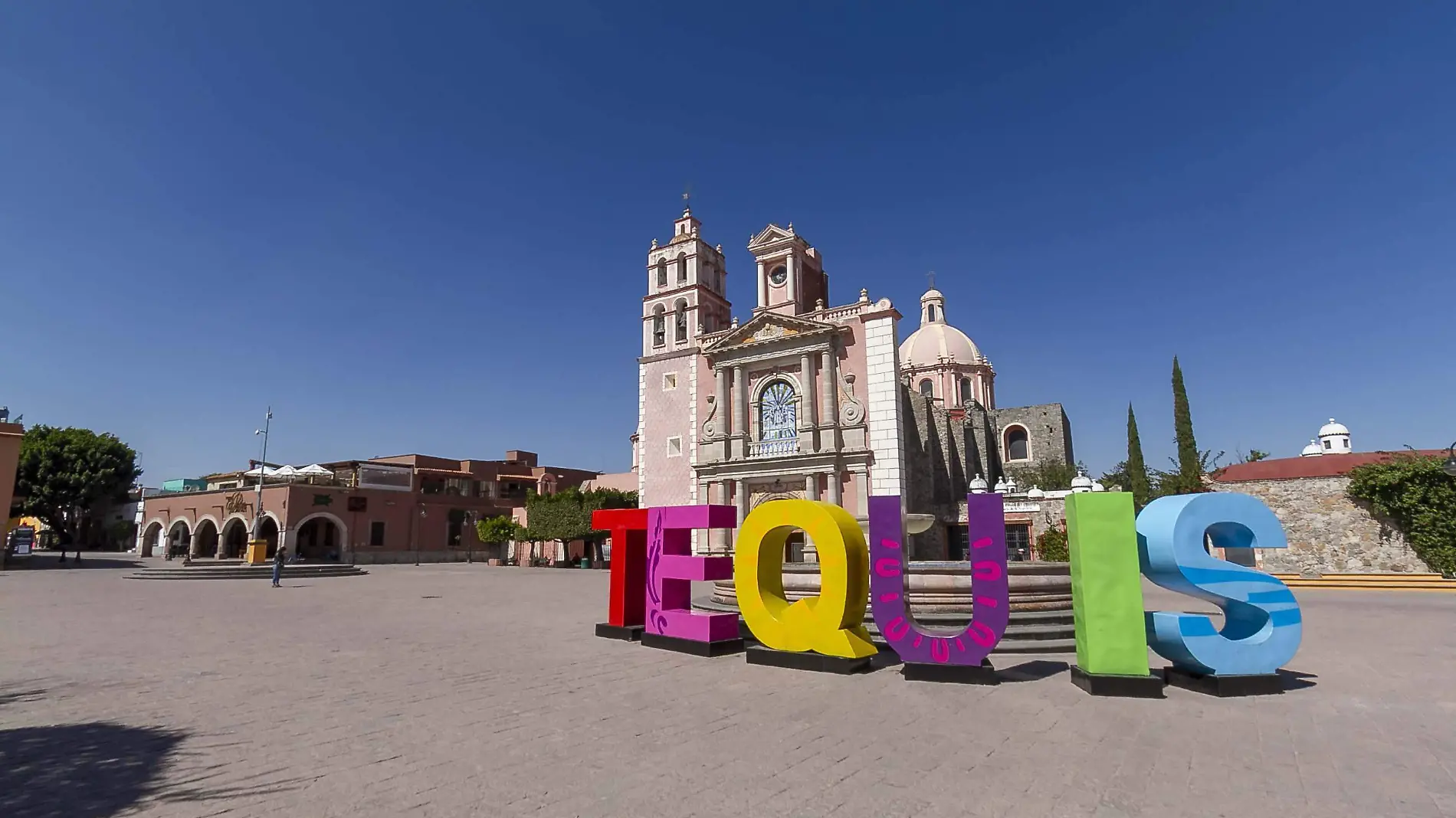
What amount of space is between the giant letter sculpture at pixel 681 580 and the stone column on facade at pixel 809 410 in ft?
65.7

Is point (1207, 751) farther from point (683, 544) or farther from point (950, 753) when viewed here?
point (683, 544)

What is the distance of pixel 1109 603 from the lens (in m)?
7.28

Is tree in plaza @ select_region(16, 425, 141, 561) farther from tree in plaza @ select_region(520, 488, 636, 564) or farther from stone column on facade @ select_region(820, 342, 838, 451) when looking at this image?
stone column on facade @ select_region(820, 342, 838, 451)

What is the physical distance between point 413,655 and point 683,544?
3945 mm

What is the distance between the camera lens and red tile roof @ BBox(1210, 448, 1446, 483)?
26.0 m

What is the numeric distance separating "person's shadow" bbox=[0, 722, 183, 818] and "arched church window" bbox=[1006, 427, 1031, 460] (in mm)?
46645

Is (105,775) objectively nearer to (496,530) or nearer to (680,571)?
(680,571)

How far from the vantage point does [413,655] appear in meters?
9.43

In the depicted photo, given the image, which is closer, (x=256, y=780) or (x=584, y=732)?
(x=256, y=780)

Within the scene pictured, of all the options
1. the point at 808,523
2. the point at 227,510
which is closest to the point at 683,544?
the point at 808,523

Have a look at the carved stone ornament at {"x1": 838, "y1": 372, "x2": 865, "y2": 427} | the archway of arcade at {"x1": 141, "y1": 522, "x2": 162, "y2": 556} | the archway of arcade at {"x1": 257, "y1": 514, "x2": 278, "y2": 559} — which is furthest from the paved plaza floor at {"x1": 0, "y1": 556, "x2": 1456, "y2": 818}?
the archway of arcade at {"x1": 141, "y1": 522, "x2": 162, "y2": 556}

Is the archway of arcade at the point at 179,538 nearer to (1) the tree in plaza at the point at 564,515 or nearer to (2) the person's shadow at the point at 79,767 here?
(1) the tree in plaza at the point at 564,515

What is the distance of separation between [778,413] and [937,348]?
22418 millimetres

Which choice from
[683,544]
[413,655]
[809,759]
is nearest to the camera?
[809,759]
